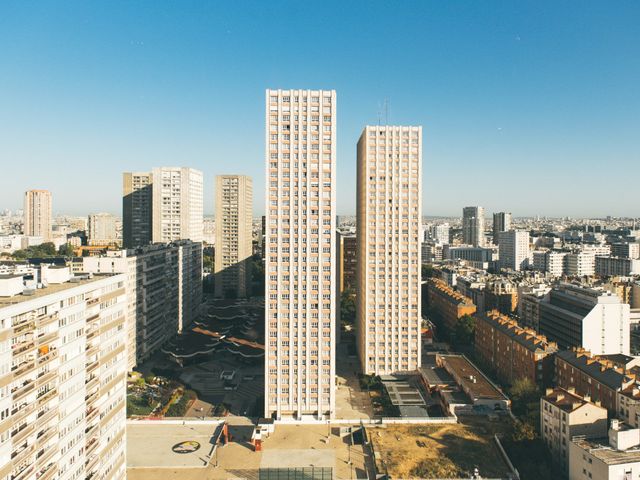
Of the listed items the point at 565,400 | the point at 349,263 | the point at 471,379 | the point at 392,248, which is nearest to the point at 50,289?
the point at 565,400

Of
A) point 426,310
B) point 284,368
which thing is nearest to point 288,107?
point 284,368

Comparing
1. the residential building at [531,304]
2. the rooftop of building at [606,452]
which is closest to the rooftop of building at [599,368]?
the rooftop of building at [606,452]

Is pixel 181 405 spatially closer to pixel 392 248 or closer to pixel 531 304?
pixel 392 248

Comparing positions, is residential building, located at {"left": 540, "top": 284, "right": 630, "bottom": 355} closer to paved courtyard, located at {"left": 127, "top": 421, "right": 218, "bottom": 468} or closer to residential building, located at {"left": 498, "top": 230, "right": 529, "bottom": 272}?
paved courtyard, located at {"left": 127, "top": 421, "right": 218, "bottom": 468}

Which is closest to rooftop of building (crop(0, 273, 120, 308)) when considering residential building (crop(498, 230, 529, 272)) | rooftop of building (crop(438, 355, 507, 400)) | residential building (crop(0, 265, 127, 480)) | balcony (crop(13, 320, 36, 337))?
residential building (crop(0, 265, 127, 480))

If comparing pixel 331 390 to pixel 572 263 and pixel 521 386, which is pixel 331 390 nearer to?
pixel 521 386

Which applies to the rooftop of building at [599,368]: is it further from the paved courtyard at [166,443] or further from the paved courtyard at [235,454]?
the paved courtyard at [166,443]
